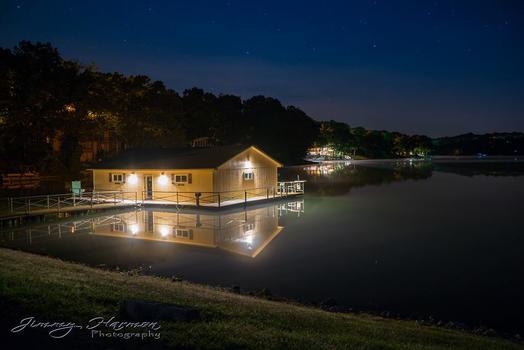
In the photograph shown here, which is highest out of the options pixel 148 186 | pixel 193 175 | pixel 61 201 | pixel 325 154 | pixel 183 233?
pixel 325 154

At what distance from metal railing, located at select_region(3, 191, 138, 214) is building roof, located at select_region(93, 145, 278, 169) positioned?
257 cm

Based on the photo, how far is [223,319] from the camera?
7473 millimetres

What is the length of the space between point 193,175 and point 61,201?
28.6ft

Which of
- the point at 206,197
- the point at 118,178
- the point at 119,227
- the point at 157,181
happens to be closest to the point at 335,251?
the point at 119,227

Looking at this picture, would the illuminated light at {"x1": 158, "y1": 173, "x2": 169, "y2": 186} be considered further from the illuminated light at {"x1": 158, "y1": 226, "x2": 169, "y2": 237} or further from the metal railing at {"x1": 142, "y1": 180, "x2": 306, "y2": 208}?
the illuminated light at {"x1": 158, "y1": 226, "x2": 169, "y2": 237}

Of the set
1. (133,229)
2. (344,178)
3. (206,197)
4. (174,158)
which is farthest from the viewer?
(344,178)

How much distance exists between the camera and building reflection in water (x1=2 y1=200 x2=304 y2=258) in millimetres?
18750

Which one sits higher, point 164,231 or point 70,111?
point 70,111

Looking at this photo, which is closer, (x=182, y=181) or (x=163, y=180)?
(x=182, y=181)

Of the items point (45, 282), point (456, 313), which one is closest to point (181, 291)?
point (45, 282)

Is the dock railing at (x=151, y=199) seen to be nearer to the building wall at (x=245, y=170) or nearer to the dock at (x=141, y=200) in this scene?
the dock at (x=141, y=200)

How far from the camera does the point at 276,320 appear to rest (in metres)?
Answer: 7.89

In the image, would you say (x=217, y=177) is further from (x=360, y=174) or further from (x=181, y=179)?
(x=360, y=174)

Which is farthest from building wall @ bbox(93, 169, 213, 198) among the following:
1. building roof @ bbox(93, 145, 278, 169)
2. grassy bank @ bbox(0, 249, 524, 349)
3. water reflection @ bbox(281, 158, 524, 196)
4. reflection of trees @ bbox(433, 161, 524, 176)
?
reflection of trees @ bbox(433, 161, 524, 176)
